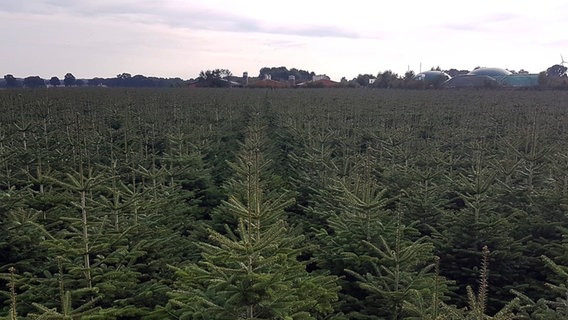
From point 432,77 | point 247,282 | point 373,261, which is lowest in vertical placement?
point 373,261

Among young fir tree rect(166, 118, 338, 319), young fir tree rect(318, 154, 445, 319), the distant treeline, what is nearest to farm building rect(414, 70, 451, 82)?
the distant treeline

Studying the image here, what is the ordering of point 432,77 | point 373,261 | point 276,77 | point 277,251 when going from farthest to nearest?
point 276,77, point 432,77, point 373,261, point 277,251

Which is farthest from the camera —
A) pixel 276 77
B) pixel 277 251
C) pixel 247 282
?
pixel 276 77

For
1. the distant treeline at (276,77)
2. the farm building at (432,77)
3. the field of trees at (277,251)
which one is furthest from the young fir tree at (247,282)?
the farm building at (432,77)

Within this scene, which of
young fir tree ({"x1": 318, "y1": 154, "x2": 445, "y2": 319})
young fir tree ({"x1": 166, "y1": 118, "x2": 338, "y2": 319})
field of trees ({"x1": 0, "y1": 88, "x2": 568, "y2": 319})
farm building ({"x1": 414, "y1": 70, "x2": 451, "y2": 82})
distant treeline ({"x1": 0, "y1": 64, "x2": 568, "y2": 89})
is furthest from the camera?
farm building ({"x1": 414, "y1": 70, "x2": 451, "y2": 82})

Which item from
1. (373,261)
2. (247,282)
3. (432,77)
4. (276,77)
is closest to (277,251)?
(247,282)

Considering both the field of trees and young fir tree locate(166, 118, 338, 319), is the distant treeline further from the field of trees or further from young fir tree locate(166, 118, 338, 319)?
young fir tree locate(166, 118, 338, 319)

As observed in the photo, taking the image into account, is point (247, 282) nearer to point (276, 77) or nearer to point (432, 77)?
point (432, 77)

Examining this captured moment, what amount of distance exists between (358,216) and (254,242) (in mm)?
2762

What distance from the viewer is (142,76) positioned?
124m

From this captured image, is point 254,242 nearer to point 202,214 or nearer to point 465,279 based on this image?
point 465,279

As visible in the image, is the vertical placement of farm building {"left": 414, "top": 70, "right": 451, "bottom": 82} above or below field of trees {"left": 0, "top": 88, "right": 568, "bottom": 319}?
above

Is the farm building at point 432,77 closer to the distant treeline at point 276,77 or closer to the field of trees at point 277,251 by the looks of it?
the distant treeline at point 276,77

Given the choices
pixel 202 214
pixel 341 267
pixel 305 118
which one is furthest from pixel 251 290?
pixel 305 118
